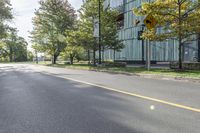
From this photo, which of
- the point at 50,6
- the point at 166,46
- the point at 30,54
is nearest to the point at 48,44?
the point at 50,6

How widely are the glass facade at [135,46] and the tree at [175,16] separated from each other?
10074 millimetres

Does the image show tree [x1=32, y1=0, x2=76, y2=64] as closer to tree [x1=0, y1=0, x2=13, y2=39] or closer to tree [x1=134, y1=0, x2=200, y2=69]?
tree [x1=0, y1=0, x2=13, y2=39]

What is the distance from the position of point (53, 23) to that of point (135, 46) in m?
16.2

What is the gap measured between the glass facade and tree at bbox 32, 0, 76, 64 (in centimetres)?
771

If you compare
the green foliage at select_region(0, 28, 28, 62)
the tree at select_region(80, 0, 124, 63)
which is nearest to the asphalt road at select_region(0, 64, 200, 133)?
the tree at select_region(80, 0, 124, 63)

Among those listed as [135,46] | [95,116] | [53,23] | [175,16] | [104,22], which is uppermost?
[53,23]

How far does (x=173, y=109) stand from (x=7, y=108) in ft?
13.6

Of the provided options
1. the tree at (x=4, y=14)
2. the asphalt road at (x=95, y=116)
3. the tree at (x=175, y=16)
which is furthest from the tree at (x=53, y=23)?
the asphalt road at (x=95, y=116)

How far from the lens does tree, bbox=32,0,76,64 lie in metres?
52.2

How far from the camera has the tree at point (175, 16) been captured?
2114 centimetres

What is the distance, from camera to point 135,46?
145 feet

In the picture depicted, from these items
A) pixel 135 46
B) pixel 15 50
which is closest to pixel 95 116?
pixel 135 46

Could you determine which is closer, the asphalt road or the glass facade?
the asphalt road

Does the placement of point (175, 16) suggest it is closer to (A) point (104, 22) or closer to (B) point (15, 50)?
(A) point (104, 22)
